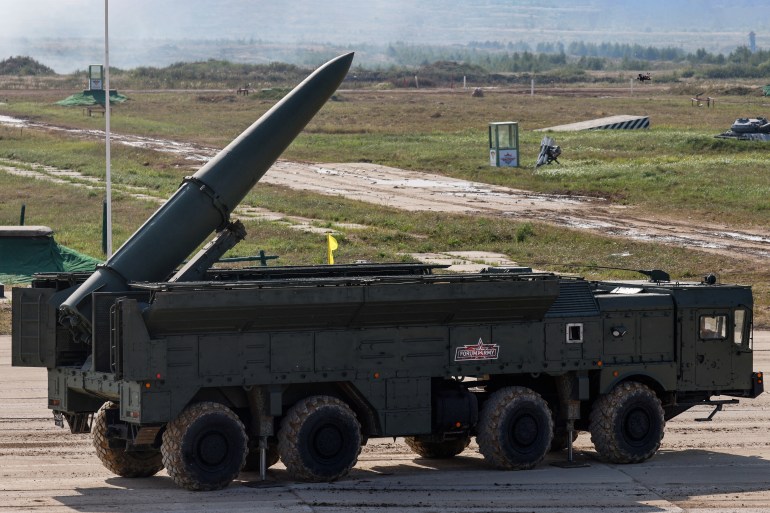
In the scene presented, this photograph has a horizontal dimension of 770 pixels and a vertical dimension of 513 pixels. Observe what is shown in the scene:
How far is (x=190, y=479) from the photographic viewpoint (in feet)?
49.7

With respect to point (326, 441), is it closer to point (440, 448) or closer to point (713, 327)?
point (440, 448)

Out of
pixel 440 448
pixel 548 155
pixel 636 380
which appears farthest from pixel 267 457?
pixel 548 155

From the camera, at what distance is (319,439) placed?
15.6m

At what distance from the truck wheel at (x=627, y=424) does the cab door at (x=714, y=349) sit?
0.87 meters

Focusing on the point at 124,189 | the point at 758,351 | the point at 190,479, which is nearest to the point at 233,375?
the point at 190,479

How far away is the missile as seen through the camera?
53.7 ft

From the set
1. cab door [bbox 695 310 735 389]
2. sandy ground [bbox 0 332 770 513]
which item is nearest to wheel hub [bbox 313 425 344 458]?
sandy ground [bbox 0 332 770 513]

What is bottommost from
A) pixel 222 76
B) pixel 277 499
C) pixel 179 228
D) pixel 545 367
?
pixel 277 499

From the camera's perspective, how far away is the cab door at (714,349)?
1778cm

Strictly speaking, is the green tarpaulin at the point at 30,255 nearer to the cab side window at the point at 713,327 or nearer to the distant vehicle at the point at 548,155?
the cab side window at the point at 713,327

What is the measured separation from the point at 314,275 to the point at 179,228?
214cm

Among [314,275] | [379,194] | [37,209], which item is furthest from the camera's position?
[379,194]

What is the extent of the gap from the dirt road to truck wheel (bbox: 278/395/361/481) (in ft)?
77.1

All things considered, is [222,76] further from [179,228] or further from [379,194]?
[179,228]
